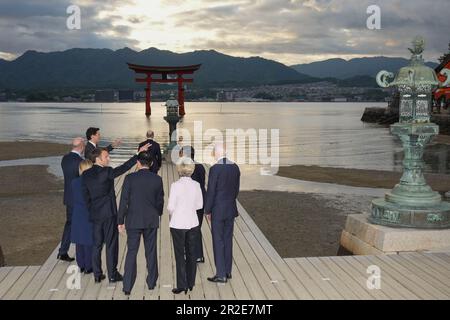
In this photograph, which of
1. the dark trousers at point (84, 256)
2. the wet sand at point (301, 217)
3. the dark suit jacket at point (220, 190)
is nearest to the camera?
the dark suit jacket at point (220, 190)

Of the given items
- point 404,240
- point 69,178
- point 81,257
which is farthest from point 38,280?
point 404,240

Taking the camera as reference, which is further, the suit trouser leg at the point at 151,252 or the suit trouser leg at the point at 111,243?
the suit trouser leg at the point at 111,243

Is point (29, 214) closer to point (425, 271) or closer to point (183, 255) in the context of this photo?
point (183, 255)

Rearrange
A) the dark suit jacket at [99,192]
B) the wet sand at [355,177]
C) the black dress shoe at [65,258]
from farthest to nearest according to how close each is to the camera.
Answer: the wet sand at [355,177]
the black dress shoe at [65,258]
the dark suit jacket at [99,192]

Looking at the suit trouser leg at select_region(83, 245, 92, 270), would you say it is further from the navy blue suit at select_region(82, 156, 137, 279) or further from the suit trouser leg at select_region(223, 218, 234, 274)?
the suit trouser leg at select_region(223, 218, 234, 274)

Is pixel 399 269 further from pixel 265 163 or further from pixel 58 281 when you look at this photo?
pixel 265 163

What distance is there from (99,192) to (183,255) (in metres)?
1.35

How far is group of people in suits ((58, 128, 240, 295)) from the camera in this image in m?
5.77

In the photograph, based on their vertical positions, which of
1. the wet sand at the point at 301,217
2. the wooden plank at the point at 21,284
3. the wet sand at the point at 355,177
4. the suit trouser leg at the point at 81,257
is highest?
the suit trouser leg at the point at 81,257

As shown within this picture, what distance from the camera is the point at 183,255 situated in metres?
5.90

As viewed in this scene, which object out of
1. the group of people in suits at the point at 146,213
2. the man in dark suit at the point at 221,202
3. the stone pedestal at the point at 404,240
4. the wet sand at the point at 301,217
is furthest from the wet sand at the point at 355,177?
the group of people in suits at the point at 146,213

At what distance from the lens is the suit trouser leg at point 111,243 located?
6117 millimetres

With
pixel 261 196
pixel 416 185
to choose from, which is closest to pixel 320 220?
pixel 261 196

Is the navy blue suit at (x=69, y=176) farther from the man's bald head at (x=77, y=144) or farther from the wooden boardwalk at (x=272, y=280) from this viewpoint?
the wooden boardwalk at (x=272, y=280)
